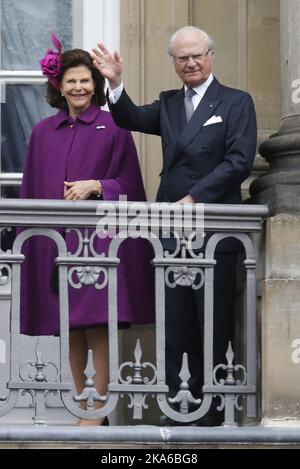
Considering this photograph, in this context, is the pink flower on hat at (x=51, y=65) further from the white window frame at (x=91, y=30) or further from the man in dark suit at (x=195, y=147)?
the white window frame at (x=91, y=30)

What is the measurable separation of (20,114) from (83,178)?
108 centimetres

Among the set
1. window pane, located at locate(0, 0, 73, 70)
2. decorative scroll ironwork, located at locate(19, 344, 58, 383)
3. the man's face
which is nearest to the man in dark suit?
the man's face

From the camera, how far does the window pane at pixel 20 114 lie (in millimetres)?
11719

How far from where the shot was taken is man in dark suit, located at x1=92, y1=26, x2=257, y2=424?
1038 centimetres

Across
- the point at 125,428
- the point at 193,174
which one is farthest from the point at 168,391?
the point at 193,174

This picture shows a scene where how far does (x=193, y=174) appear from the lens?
1054cm

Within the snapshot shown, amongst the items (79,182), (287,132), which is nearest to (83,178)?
(79,182)

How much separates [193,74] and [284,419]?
5.64 feet

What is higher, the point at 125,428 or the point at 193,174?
the point at 193,174

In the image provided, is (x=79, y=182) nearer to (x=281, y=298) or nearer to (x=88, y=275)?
Result: (x=88, y=275)

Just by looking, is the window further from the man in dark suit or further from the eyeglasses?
the eyeglasses

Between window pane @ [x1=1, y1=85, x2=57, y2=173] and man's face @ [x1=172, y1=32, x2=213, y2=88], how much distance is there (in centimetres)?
126

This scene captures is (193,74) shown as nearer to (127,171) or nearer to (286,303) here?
(127,171)

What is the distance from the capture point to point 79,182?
1066cm
